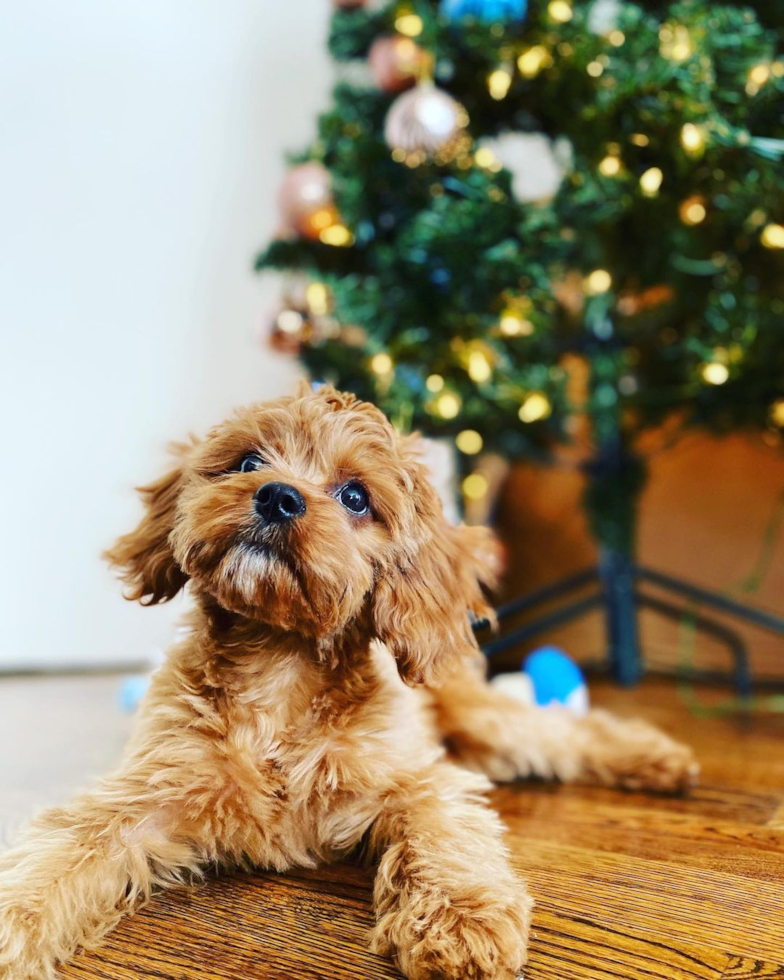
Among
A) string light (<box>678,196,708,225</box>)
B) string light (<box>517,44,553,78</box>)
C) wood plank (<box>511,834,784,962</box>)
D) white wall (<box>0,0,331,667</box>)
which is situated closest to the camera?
wood plank (<box>511,834,784,962</box>)

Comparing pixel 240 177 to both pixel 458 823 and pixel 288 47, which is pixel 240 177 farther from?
pixel 458 823

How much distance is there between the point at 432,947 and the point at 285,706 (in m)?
0.37

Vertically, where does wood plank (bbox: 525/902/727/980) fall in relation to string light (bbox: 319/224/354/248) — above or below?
below

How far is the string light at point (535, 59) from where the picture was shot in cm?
219

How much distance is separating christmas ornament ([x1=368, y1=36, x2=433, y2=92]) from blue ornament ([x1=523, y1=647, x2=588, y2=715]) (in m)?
1.62

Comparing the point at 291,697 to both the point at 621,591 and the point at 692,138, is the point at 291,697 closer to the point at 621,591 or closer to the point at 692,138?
the point at 692,138

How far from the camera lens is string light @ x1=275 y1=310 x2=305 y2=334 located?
256 cm

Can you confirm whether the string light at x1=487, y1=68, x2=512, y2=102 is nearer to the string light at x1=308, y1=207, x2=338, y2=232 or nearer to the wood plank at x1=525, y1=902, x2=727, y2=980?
the string light at x1=308, y1=207, x2=338, y2=232

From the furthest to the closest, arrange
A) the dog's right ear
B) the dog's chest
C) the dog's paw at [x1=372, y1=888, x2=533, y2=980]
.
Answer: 1. the dog's right ear
2. the dog's chest
3. the dog's paw at [x1=372, y1=888, x2=533, y2=980]

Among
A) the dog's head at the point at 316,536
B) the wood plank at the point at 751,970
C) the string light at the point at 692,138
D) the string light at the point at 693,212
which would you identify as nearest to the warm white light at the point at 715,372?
the string light at the point at 693,212

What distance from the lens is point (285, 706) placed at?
110 centimetres

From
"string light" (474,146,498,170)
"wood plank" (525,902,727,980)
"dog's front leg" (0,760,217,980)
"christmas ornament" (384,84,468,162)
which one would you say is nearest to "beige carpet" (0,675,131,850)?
"dog's front leg" (0,760,217,980)

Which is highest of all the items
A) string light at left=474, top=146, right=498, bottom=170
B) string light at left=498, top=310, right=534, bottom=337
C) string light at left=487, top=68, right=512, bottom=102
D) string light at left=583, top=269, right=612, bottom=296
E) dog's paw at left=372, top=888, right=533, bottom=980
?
string light at left=487, top=68, right=512, bottom=102

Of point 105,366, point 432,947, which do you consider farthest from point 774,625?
point 105,366
